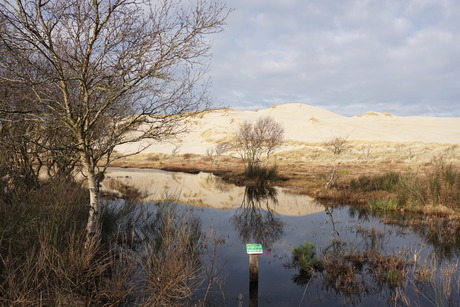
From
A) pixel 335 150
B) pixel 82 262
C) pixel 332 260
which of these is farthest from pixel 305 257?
pixel 335 150

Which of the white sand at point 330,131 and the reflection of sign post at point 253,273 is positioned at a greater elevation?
the white sand at point 330,131

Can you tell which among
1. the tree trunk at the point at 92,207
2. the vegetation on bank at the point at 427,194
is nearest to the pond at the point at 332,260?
the vegetation on bank at the point at 427,194

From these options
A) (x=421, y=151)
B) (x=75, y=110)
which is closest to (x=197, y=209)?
(x=75, y=110)

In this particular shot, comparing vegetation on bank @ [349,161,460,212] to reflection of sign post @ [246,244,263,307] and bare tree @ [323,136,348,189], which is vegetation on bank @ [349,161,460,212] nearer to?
bare tree @ [323,136,348,189]

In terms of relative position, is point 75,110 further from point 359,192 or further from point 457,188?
point 359,192

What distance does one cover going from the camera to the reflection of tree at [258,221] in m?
10.1

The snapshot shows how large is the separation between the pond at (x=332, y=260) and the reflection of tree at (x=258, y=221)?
35mm

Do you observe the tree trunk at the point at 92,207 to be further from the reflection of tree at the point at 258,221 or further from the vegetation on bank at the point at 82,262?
the reflection of tree at the point at 258,221

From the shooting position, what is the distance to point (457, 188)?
12.6 meters

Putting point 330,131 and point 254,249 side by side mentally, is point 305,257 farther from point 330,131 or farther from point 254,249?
point 330,131

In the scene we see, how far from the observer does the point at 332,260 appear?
734 centimetres

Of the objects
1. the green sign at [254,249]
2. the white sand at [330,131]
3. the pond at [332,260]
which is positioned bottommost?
the pond at [332,260]

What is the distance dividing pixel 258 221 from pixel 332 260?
5.18 m

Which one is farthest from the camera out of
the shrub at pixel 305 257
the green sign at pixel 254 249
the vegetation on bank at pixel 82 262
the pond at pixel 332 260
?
the shrub at pixel 305 257
